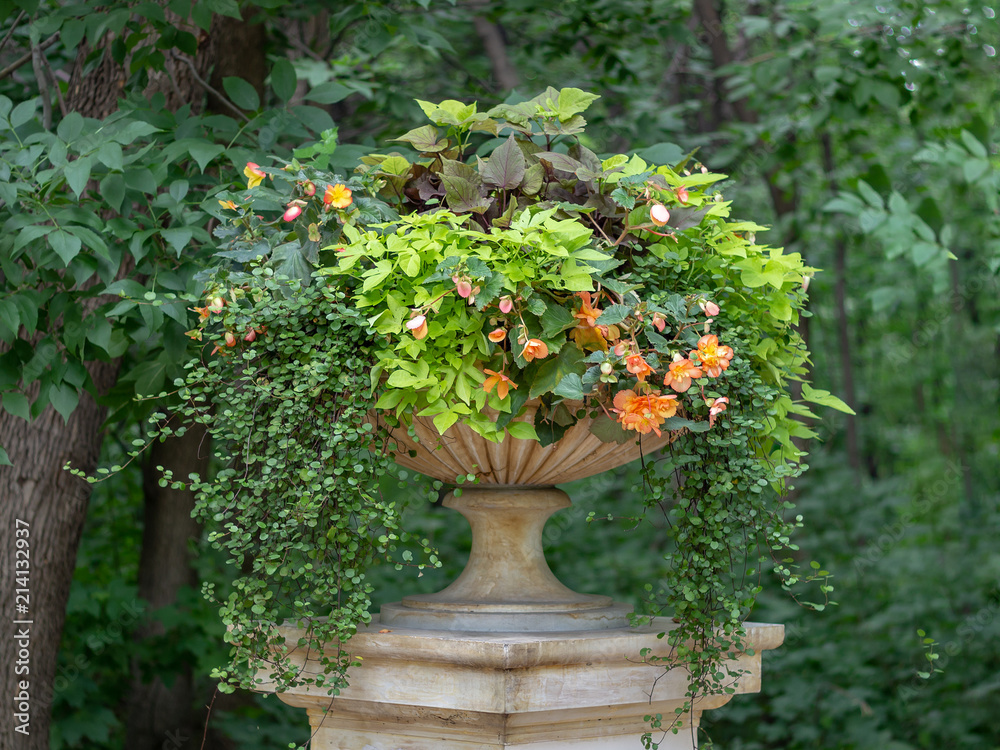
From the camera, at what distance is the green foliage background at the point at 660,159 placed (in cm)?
187

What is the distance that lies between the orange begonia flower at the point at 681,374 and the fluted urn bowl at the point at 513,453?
0.15 m

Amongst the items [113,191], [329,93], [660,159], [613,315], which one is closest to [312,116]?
[329,93]

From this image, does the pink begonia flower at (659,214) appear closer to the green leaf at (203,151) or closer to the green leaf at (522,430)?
the green leaf at (522,430)

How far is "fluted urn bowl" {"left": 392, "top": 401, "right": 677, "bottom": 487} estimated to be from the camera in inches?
59.8

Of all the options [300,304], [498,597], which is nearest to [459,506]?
[498,597]

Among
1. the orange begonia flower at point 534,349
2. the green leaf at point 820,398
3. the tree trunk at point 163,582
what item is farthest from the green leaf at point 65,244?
the tree trunk at point 163,582

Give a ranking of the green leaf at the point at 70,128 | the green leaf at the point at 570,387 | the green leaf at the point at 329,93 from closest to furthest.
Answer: the green leaf at the point at 570,387
the green leaf at the point at 70,128
the green leaf at the point at 329,93

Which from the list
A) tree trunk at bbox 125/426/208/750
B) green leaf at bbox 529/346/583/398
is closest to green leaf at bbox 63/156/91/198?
green leaf at bbox 529/346/583/398

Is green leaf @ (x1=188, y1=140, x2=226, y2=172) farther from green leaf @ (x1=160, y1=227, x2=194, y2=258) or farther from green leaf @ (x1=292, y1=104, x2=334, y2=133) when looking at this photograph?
green leaf @ (x1=292, y1=104, x2=334, y2=133)

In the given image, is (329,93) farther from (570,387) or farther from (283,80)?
(570,387)

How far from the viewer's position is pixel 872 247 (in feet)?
24.2

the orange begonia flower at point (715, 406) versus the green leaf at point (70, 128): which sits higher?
the green leaf at point (70, 128)

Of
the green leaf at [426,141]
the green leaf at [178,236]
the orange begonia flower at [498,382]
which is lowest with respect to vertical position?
the orange begonia flower at [498,382]

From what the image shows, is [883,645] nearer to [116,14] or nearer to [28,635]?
[28,635]
